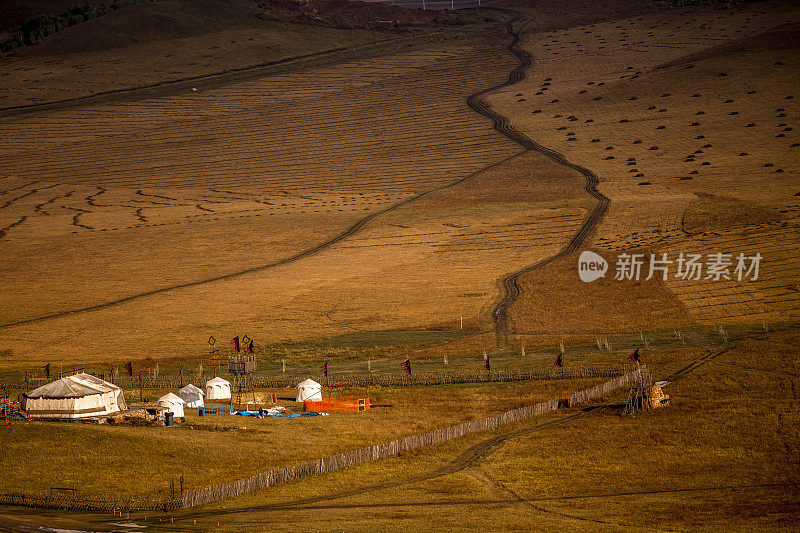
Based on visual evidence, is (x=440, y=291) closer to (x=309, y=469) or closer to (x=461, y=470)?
(x=461, y=470)

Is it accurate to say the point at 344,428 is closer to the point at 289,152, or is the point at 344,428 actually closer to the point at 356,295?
the point at 356,295

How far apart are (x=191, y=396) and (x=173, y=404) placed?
432 centimetres

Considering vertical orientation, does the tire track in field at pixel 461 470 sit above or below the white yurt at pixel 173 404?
below

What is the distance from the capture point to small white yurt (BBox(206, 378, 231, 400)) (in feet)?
240

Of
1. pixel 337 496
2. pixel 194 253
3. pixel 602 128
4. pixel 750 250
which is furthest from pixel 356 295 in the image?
pixel 602 128

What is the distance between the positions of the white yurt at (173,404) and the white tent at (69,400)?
3.09 metres

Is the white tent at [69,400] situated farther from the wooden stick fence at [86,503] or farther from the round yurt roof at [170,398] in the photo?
the wooden stick fence at [86,503]

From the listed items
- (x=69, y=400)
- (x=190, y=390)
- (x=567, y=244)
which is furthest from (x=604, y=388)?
(x=567, y=244)

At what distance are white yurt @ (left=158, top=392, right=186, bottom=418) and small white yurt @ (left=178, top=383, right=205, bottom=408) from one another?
3.22 metres

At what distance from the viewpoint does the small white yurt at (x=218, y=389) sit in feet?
240

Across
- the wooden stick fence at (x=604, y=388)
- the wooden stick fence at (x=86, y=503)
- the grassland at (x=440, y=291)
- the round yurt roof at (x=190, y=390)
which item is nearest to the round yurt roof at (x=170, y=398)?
the round yurt roof at (x=190, y=390)

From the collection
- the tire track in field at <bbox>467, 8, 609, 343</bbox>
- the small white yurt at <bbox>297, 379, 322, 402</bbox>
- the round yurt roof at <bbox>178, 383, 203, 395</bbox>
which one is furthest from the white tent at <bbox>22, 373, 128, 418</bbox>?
the tire track in field at <bbox>467, 8, 609, 343</bbox>

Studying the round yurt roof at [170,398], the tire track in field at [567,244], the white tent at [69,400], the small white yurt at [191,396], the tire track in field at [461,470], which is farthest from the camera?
the tire track in field at [567,244]

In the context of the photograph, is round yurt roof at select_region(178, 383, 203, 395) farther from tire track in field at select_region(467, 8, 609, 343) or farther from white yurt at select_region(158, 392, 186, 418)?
tire track in field at select_region(467, 8, 609, 343)
